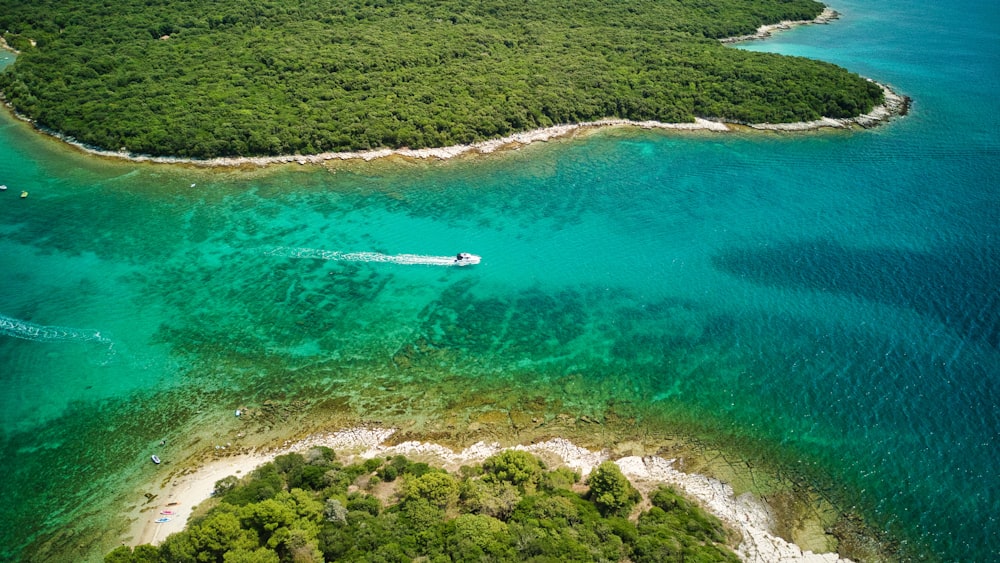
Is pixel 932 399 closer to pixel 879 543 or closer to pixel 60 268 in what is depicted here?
pixel 879 543

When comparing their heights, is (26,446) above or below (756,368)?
above

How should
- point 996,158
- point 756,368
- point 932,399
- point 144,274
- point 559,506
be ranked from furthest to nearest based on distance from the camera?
point 996,158, point 144,274, point 756,368, point 932,399, point 559,506

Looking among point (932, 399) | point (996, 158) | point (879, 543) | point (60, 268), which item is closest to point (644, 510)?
point (879, 543)

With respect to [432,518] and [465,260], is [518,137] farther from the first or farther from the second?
[432,518]

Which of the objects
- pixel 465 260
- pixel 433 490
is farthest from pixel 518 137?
pixel 433 490

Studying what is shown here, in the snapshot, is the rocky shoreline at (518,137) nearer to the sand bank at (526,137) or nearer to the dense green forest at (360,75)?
the sand bank at (526,137)

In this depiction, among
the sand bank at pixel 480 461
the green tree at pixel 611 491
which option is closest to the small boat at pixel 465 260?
the sand bank at pixel 480 461

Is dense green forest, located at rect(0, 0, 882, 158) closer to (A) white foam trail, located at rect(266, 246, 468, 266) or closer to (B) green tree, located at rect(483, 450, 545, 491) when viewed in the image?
(A) white foam trail, located at rect(266, 246, 468, 266)

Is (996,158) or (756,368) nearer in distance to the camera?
(756,368)
